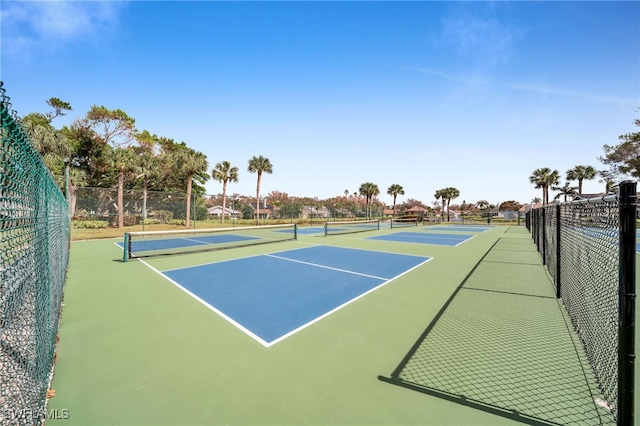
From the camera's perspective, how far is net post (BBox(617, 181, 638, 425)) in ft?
7.22

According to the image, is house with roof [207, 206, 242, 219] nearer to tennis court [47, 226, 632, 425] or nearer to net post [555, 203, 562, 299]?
tennis court [47, 226, 632, 425]

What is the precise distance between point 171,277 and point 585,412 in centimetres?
841

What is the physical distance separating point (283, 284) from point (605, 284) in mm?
5788

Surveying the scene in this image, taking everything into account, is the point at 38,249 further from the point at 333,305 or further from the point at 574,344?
the point at 574,344

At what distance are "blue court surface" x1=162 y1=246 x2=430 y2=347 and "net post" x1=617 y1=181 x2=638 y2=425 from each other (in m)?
3.59

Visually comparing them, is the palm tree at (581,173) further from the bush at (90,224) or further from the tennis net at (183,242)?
the bush at (90,224)

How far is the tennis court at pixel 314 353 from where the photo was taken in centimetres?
275

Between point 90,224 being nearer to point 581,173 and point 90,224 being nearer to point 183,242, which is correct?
point 183,242

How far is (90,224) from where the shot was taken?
72.2 ft

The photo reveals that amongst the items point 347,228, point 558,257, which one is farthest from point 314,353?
point 347,228

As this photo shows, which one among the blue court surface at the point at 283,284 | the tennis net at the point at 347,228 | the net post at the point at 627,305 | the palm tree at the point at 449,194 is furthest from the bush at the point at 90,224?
the palm tree at the point at 449,194

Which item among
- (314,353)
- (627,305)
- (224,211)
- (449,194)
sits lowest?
(314,353)

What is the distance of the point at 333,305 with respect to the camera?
5629 mm

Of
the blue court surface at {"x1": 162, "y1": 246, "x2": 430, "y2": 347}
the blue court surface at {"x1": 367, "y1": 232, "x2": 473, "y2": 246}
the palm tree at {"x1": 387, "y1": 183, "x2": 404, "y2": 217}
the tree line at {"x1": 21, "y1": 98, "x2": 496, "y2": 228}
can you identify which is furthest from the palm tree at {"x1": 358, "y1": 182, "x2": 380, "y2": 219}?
the blue court surface at {"x1": 162, "y1": 246, "x2": 430, "y2": 347}
